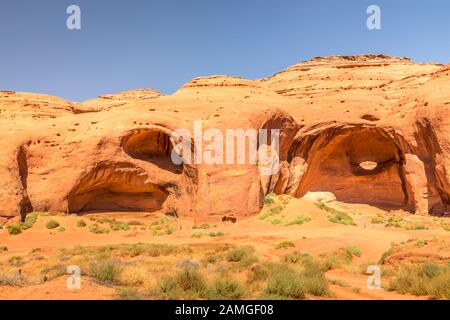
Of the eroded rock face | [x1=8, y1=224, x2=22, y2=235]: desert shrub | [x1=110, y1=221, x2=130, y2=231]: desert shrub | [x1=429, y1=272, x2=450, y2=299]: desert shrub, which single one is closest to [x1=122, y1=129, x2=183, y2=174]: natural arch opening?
the eroded rock face

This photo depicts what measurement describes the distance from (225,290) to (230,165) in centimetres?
1560

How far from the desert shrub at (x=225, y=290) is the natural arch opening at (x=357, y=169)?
2257cm

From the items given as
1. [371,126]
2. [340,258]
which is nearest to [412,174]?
[371,126]

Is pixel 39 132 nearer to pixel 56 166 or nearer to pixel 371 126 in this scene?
pixel 56 166

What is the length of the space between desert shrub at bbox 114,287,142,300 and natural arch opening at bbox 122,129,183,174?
1748 cm

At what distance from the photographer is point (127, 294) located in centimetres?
648

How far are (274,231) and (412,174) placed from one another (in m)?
12.0

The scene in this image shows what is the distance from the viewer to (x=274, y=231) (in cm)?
1880

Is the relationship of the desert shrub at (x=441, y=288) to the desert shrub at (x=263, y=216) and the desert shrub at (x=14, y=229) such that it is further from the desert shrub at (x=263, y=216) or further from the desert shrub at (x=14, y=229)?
the desert shrub at (x=14, y=229)

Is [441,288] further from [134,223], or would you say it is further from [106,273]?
[134,223]

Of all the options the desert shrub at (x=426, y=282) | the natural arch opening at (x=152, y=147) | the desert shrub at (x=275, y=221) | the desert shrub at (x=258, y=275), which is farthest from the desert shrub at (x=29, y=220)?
the desert shrub at (x=426, y=282)

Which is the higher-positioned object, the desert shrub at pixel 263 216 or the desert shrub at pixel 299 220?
the desert shrub at pixel 263 216

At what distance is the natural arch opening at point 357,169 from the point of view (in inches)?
1126

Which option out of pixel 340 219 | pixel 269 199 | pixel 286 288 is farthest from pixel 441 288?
pixel 269 199
